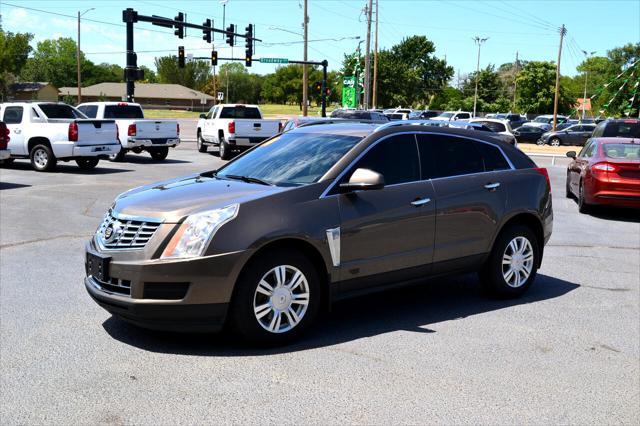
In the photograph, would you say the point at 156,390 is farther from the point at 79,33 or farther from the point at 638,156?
the point at 79,33

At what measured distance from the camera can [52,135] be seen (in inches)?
755

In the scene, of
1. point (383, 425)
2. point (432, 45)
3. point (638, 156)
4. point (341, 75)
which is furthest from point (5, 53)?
point (383, 425)

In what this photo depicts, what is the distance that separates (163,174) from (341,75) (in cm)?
8815

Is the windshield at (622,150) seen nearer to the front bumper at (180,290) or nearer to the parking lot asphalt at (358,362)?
the parking lot asphalt at (358,362)

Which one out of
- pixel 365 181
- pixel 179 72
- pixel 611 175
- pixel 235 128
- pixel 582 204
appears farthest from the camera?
pixel 179 72

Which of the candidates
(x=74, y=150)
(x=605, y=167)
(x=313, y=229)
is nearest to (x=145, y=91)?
(x=74, y=150)

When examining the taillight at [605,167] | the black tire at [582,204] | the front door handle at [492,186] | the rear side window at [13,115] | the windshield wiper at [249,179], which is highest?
the rear side window at [13,115]

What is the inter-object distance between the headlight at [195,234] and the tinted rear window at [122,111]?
20.0 meters

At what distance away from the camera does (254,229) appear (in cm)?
509

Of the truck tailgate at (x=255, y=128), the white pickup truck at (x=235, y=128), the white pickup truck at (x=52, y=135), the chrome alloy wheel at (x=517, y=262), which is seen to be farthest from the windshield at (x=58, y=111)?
the chrome alloy wheel at (x=517, y=262)

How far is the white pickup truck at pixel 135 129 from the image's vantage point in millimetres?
23044

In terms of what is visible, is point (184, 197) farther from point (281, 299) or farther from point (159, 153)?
point (159, 153)

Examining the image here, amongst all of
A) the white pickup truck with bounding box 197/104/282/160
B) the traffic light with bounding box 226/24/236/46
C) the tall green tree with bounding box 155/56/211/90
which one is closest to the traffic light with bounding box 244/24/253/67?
the traffic light with bounding box 226/24/236/46

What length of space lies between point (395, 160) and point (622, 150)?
906 cm
